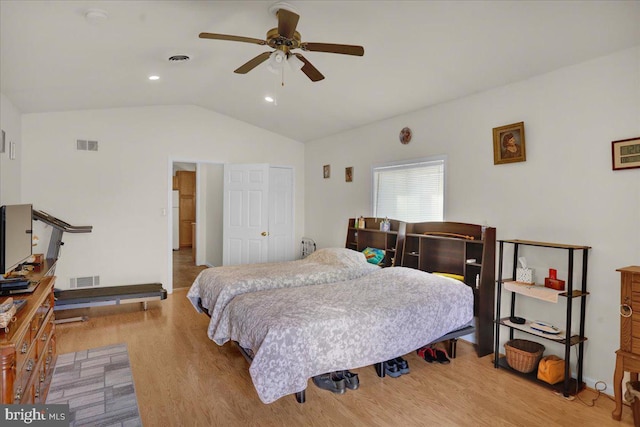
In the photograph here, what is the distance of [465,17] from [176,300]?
5.10 meters

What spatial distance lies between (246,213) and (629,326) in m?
4.95

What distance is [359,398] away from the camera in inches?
107

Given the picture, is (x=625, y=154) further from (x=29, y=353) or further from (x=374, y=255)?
(x=29, y=353)

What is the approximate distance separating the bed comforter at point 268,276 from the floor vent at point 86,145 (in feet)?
9.24

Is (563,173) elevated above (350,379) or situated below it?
above

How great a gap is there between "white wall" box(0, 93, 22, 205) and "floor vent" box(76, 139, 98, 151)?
64 cm

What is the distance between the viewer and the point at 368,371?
3.18 meters

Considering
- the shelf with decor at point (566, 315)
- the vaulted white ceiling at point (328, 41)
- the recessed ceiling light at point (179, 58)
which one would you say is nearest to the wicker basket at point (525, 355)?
the shelf with decor at point (566, 315)

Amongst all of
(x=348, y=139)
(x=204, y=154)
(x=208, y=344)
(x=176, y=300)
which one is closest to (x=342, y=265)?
(x=208, y=344)

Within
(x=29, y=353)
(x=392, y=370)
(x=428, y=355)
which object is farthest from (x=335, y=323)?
(x=29, y=353)

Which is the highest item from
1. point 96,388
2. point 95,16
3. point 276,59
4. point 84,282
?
point 95,16

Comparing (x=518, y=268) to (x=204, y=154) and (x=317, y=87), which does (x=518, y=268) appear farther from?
(x=204, y=154)

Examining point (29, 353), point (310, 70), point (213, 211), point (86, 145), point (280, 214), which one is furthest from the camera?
point (213, 211)

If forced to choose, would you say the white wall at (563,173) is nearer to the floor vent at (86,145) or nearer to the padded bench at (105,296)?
the padded bench at (105,296)
